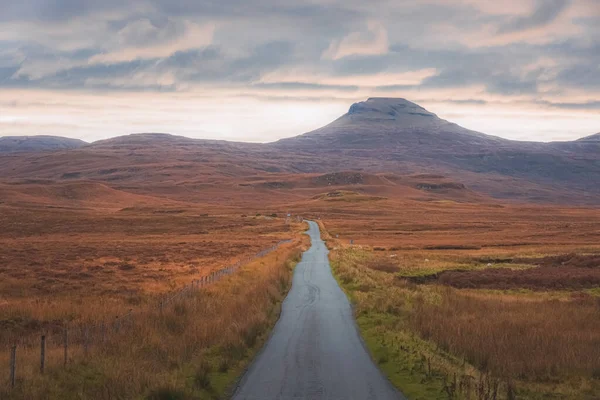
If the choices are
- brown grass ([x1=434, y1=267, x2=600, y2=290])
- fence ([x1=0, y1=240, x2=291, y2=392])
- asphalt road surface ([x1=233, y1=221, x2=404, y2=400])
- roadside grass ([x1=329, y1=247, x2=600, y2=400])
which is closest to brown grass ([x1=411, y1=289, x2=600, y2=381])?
roadside grass ([x1=329, y1=247, x2=600, y2=400])

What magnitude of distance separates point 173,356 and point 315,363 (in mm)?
3996

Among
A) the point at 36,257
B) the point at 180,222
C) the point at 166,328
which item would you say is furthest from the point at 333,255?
the point at 180,222

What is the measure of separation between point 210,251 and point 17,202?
12765 centimetres

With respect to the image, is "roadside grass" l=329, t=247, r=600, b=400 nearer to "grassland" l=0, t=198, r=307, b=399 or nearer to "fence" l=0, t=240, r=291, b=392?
"grassland" l=0, t=198, r=307, b=399

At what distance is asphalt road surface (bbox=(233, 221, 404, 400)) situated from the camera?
13672mm

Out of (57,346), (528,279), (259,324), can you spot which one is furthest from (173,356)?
(528,279)

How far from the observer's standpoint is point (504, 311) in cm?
2530

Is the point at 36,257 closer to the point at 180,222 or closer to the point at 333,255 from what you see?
the point at 333,255

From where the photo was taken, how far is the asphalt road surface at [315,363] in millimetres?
13672

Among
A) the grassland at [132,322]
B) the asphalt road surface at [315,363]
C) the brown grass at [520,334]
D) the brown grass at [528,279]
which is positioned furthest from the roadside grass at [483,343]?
the brown grass at [528,279]

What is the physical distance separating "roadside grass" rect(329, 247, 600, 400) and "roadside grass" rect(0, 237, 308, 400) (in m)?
4.22

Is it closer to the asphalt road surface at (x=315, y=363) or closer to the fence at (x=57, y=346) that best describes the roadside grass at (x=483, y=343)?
the asphalt road surface at (x=315, y=363)

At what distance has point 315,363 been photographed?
16.4 m

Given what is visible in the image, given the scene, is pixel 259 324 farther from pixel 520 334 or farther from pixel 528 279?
pixel 528 279
